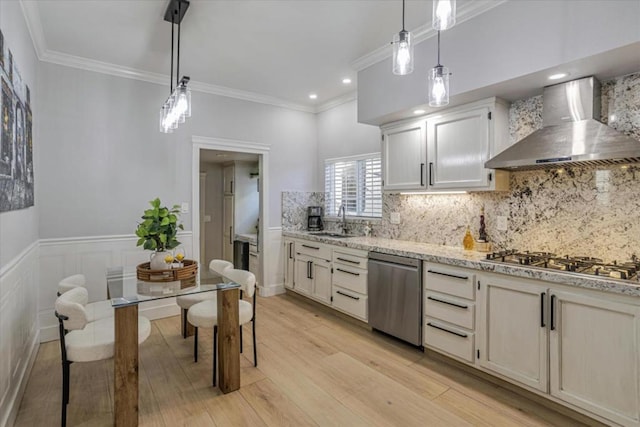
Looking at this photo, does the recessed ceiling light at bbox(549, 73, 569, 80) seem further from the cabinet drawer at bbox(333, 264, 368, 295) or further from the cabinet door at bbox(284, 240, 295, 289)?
the cabinet door at bbox(284, 240, 295, 289)

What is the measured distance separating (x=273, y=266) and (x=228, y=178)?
2456 millimetres

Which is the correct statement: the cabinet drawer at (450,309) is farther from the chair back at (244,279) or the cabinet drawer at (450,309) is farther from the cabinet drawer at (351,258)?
the chair back at (244,279)

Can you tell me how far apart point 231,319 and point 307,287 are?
2.04 metres

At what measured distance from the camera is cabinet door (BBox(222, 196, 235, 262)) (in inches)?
251

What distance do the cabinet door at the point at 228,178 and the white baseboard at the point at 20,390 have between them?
3739 mm

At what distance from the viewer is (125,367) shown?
6.63 ft

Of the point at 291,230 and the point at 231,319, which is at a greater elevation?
the point at 291,230

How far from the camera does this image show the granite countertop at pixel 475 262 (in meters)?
→ 1.89

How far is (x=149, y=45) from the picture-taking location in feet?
10.6

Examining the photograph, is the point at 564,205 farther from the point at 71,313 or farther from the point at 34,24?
the point at 34,24

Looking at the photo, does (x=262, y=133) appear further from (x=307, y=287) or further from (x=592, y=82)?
(x=592, y=82)

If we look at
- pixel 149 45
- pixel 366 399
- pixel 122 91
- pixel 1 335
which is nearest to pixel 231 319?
pixel 366 399

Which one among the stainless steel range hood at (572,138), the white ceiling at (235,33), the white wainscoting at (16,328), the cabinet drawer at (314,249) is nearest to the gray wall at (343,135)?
the white ceiling at (235,33)

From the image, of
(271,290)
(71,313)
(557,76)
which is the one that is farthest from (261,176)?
(557,76)
